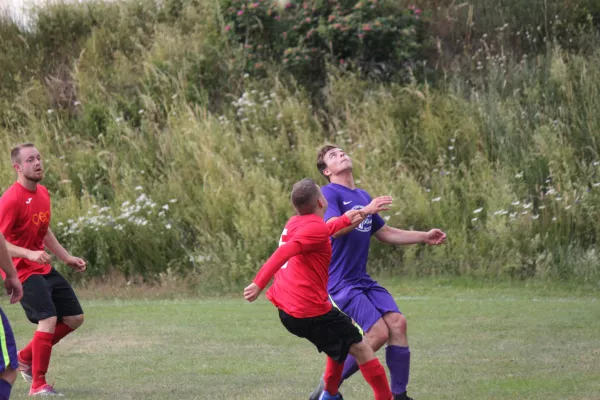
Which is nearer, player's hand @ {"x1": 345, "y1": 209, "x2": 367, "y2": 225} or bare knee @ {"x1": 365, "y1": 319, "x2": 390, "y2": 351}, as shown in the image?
player's hand @ {"x1": 345, "y1": 209, "x2": 367, "y2": 225}

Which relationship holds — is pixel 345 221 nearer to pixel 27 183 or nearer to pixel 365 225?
pixel 365 225

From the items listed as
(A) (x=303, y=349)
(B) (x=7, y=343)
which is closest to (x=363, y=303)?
(B) (x=7, y=343)

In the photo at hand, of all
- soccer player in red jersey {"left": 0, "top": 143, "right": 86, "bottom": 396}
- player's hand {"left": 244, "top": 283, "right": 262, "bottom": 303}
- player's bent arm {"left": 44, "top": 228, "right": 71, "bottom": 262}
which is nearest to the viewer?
player's hand {"left": 244, "top": 283, "right": 262, "bottom": 303}

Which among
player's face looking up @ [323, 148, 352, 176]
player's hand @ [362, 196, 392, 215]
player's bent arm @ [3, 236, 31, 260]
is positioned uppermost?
player's face looking up @ [323, 148, 352, 176]

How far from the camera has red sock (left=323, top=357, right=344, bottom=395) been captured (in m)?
6.69

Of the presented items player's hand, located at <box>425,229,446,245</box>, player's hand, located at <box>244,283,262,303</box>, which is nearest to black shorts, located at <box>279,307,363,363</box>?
player's hand, located at <box>244,283,262,303</box>

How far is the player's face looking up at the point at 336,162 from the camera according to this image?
7.06m

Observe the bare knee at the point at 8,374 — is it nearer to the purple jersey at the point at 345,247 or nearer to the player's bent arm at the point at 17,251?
the player's bent arm at the point at 17,251

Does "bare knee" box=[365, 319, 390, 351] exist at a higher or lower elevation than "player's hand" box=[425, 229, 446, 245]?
lower

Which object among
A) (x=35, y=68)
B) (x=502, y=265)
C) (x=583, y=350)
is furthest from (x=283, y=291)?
(x=35, y=68)

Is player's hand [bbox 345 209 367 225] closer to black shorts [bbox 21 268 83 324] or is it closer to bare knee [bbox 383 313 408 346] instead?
bare knee [bbox 383 313 408 346]

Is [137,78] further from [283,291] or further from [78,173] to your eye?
[283,291]

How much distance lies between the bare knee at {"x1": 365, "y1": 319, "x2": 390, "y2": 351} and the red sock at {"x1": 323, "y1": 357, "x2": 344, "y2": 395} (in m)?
0.27

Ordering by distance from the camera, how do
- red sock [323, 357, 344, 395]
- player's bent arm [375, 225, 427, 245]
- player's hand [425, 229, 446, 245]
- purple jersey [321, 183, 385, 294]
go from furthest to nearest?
player's bent arm [375, 225, 427, 245] < player's hand [425, 229, 446, 245] < purple jersey [321, 183, 385, 294] < red sock [323, 357, 344, 395]
